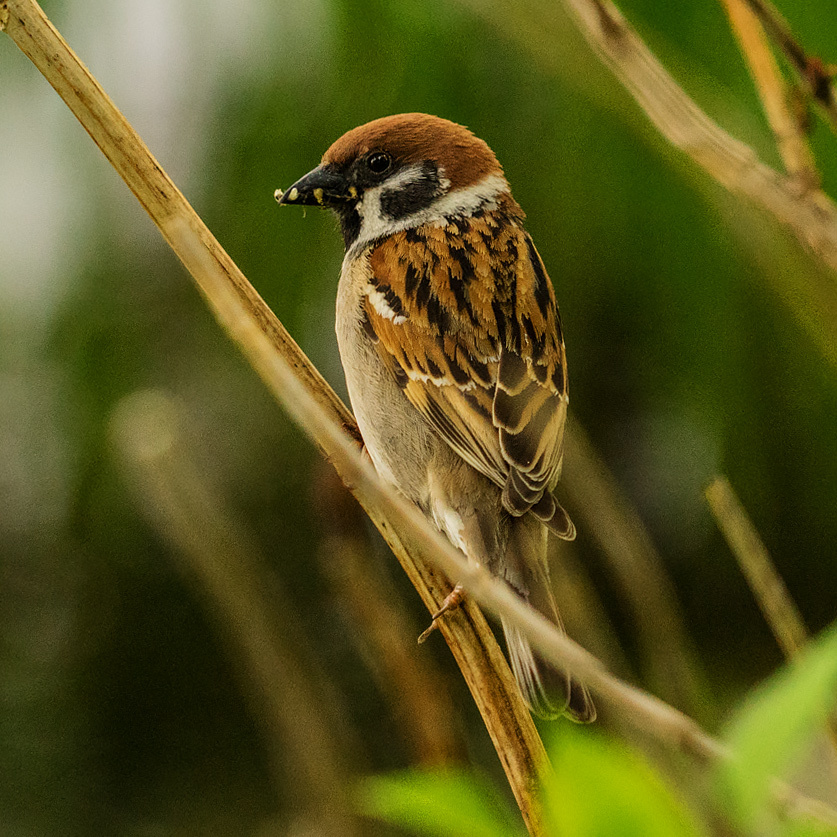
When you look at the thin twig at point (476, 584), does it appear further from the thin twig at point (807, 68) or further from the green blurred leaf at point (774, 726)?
the thin twig at point (807, 68)

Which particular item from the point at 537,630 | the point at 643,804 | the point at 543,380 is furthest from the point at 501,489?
the point at 643,804

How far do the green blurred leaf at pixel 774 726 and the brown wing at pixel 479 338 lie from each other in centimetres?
75

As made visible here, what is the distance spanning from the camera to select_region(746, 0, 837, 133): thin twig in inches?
18.0

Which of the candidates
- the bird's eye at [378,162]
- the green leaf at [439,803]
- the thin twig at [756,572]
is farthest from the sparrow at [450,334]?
the green leaf at [439,803]

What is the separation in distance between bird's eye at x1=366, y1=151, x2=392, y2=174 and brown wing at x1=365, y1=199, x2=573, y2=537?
129 millimetres

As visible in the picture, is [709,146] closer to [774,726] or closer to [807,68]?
[807,68]

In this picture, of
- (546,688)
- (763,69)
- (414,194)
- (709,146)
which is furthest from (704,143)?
(414,194)

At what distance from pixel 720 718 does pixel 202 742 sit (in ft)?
2.78

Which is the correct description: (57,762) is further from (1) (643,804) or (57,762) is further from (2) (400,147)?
(1) (643,804)

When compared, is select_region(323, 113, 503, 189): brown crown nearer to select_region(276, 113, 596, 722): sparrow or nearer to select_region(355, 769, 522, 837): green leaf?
select_region(276, 113, 596, 722): sparrow

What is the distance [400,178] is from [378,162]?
48 millimetres

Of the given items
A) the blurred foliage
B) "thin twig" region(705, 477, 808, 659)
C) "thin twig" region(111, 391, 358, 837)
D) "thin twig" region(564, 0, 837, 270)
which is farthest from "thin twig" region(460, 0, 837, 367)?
"thin twig" region(111, 391, 358, 837)

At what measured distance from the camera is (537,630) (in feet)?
1.27

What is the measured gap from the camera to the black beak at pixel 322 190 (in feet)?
3.15
